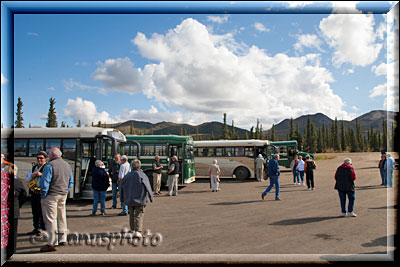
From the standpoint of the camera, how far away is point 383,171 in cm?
1752

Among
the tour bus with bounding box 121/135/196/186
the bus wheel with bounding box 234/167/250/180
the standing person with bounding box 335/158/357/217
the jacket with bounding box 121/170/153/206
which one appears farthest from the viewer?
the bus wheel with bounding box 234/167/250/180

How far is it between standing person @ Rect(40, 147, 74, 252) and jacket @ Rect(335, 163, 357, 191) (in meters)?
7.93

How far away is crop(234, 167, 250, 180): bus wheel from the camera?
73.0 feet

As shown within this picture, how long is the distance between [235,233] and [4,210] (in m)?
5.16

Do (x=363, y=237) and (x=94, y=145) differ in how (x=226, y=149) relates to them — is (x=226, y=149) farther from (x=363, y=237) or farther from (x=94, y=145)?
(x=363, y=237)

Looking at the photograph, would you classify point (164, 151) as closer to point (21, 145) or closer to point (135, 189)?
point (21, 145)

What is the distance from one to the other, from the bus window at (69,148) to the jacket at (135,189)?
6.35 meters

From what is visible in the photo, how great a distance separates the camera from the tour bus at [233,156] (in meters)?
22.6

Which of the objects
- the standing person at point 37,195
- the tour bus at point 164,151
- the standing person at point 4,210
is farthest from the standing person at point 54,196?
the tour bus at point 164,151

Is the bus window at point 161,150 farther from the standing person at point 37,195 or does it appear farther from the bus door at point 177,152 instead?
the standing person at point 37,195

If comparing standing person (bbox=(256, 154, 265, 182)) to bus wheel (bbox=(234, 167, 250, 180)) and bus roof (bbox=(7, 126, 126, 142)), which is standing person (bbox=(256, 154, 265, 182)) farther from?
bus roof (bbox=(7, 126, 126, 142))

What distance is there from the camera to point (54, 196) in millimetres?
6414

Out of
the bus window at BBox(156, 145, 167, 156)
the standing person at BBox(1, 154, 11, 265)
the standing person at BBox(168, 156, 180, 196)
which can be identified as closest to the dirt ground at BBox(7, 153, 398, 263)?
the standing person at BBox(1, 154, 11, 265)

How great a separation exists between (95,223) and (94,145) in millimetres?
5139
